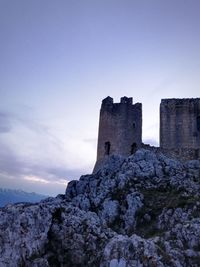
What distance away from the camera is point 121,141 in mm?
35125

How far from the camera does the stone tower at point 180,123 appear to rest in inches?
1446

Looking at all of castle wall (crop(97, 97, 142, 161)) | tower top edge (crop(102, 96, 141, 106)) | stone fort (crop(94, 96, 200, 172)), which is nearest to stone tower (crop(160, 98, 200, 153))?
stone fort (crop(94, 96, 200, 172))

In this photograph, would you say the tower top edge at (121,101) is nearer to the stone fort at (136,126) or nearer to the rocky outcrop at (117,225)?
the stone fort at (136,126)

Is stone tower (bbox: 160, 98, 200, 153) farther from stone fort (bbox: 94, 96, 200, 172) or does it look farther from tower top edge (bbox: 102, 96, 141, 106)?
tower top edge (bbox: 102, 96, 141, 106)

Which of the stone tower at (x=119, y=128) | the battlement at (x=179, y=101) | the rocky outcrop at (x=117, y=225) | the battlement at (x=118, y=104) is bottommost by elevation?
the rocky outcrop at (x=117, y=225)

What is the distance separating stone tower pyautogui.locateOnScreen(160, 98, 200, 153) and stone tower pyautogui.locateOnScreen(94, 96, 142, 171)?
11.5 feet

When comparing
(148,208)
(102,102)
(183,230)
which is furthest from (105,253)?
(102,102)

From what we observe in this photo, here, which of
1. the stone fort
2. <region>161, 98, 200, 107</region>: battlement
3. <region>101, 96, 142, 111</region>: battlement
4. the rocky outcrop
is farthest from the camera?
<region>161, 98, 200, 107</region>: battlement

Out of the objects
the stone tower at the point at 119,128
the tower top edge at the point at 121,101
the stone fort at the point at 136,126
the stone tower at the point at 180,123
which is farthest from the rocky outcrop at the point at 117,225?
the tower top edge at the point at 121,101

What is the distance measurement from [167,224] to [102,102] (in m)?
22.9

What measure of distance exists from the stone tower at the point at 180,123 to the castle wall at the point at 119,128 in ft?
11.5

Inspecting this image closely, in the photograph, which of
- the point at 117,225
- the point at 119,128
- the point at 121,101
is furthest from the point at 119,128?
the point at 117,225

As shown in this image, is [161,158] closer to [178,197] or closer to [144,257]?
[178,197]

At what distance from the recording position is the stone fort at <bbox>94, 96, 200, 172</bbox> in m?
35.3
